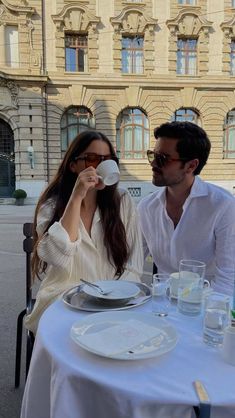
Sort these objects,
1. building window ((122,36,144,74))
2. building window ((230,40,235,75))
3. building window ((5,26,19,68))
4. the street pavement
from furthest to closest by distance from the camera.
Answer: building window ((230,40,235,75))
building window ((122,36,144,74))
building window ((5,26,19,68))
the street pavement

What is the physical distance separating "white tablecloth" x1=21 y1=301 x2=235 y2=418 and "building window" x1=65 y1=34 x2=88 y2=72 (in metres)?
19.1

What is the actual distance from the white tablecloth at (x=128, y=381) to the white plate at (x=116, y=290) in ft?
0.99

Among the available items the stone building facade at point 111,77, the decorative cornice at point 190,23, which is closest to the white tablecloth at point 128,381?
the stone building facade at point 111,77

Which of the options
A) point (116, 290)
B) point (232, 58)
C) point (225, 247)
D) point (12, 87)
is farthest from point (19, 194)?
point (116, 290)

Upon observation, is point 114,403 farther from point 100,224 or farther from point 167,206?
point 167,206

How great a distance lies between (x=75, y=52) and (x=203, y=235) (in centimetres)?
1849

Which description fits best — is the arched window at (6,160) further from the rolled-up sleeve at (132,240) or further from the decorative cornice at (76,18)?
the rolled-up sleeve at (132,240)

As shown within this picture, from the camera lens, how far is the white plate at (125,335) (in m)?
Answer: 1.02

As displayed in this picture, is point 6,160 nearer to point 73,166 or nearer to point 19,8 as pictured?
point 19,8

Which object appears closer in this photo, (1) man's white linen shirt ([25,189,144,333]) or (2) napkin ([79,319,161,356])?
(2) napkin ([79,319,161,356])

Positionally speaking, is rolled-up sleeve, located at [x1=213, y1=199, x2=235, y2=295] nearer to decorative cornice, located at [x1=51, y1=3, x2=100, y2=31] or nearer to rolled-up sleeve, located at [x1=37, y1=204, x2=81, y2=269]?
rolled-up sleeve, located at [x1=37, y1=204, x2=81, y2=269]

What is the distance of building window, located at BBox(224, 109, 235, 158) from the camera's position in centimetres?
1959

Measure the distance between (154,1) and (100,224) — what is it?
19.9 meters

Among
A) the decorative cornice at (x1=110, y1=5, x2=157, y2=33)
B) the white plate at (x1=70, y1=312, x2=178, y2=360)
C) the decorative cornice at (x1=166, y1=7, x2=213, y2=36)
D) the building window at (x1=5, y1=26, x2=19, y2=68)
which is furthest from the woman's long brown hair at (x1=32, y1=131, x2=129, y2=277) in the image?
the decorative cornice at (x1=166, y1=7, x2=213, y2=36)
